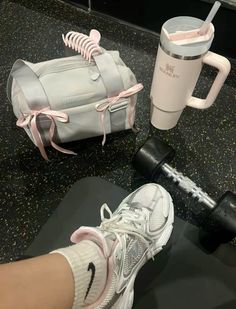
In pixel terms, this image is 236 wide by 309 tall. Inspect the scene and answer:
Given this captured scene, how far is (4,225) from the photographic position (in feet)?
2.90

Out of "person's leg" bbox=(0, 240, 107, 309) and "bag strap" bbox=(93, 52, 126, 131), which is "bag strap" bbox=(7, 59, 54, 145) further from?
"person's leg" bbox=(0, 240, 107, 309)

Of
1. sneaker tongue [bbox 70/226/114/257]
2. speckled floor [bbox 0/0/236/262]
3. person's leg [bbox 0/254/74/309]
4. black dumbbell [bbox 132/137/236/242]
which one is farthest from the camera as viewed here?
speckled floor [bbox 0/0/236/262]

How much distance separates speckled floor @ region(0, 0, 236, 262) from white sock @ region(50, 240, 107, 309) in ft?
0.88

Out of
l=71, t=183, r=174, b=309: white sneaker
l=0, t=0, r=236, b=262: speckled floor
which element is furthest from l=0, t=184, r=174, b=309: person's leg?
l=0, t=0, r=236, b=262: speckled floor

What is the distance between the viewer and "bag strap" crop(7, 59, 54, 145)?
0.80m

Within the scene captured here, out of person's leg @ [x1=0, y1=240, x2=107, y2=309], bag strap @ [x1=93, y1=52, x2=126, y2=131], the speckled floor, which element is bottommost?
the speckled floor

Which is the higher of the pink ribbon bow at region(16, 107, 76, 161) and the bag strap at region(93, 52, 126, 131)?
the bag strap at region(93, 52, 126, 131)

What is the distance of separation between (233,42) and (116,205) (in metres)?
0.61

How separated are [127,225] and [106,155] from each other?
0.88 ft

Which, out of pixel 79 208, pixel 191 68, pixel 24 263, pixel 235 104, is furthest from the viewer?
pixel 235 104

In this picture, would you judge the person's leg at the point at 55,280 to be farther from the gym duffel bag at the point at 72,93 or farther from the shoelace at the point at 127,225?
the gym duffel bag at the point at 72,93

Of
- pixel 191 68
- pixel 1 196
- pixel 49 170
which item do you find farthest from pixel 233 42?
pixel 1 196

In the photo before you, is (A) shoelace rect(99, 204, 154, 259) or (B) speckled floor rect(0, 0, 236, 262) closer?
(A) shoelace rect(99, 204, 154, 259)

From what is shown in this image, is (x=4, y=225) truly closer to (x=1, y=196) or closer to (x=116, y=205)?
(x=1, y=196)
